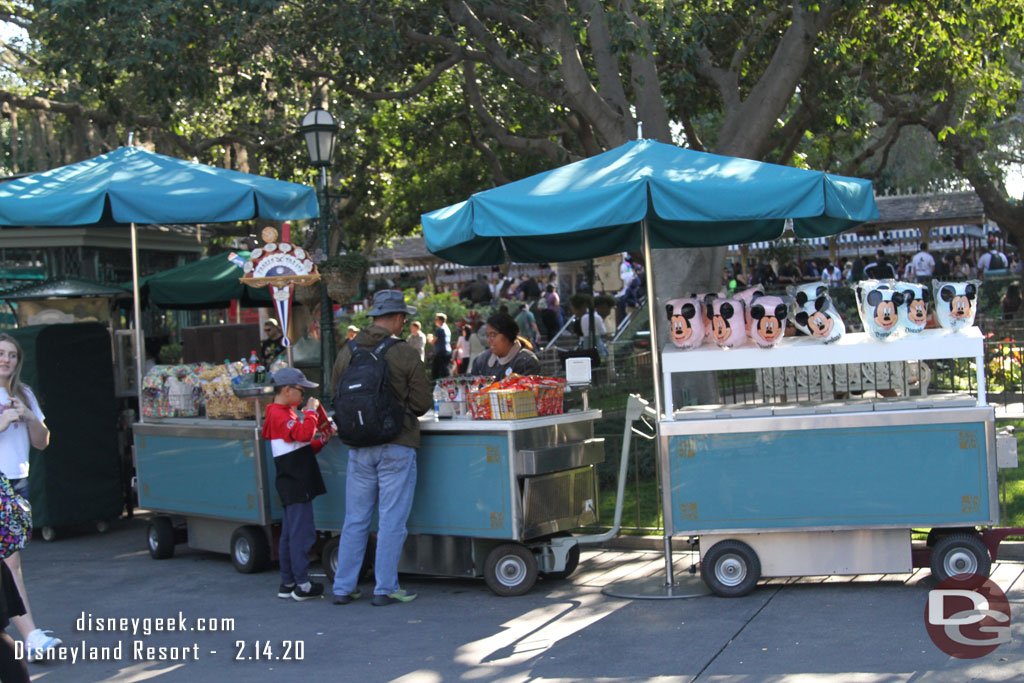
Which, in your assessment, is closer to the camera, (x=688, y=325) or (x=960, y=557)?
(x=960, y=557)

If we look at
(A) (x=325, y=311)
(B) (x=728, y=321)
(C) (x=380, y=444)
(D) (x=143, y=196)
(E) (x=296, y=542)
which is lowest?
(E) (x=296, y=542)

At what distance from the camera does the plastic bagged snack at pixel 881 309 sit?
682 centimetres

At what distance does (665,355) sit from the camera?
23.1ft

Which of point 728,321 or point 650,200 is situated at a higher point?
point 650,200

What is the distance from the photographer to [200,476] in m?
8.99

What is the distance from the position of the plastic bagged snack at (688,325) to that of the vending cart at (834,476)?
0.08m

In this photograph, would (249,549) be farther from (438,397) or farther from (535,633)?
(535,633)

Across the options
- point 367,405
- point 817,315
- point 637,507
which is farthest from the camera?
point 637,507

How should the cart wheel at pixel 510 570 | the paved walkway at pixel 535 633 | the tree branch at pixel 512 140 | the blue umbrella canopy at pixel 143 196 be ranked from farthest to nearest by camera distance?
the tree branch at pixel 512 140
the blue umbrella canopy at pixel 143 196
the cart wheel at pixel 510 570
the paved walkway at pixel 535 633

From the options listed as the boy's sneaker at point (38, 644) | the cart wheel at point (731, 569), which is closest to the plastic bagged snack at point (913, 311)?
the cart wheel at point (731, 569)

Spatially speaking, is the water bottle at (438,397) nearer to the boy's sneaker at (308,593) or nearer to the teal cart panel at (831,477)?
the boy's sneaker at (308,593)

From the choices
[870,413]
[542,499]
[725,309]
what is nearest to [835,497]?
[870,413]

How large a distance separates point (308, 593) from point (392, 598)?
0.62 meters

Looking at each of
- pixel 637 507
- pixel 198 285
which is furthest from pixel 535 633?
pixel 198 285
